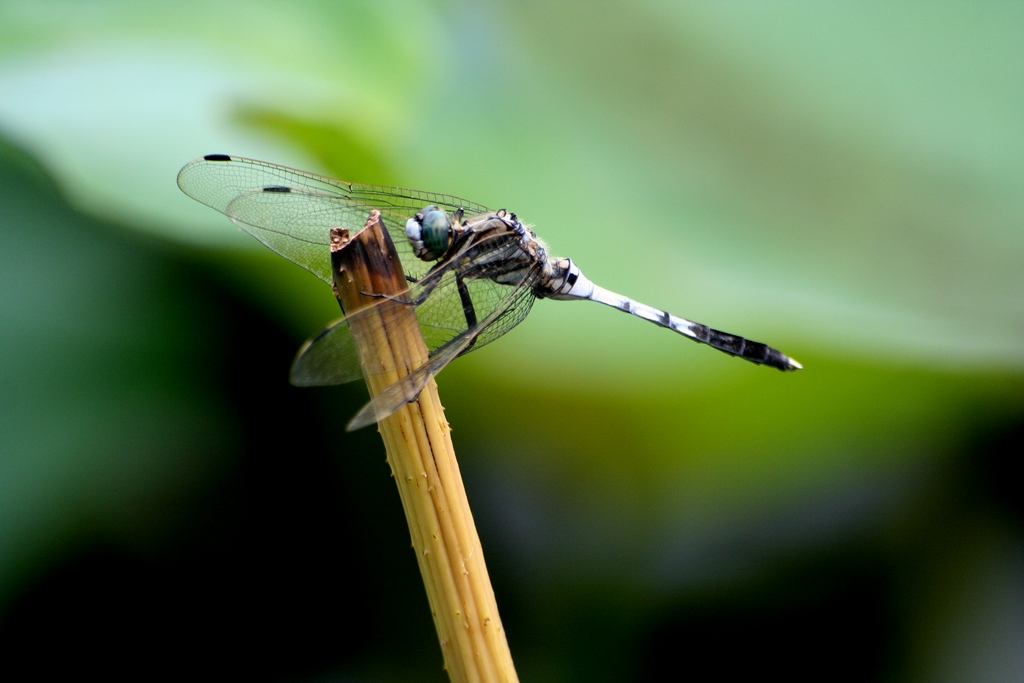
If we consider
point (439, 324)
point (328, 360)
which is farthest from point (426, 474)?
point (439, 324)

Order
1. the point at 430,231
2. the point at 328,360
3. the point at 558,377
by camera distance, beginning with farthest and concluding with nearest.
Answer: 1. the point at 558,377
2. the point at 430,231
3. the point at 328,360

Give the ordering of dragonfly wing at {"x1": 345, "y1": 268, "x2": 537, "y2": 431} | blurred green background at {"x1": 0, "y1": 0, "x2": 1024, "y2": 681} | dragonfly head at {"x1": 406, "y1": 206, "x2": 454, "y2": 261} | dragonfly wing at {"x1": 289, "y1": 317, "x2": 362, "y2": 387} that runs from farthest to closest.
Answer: blurred green background at {"x1": 0, "y1": 0, "x2": 1024, "y2": 681} → dragonfly head at {"x1": 406, "y1": 206, "x2": 454, "y2": 261} → dragonfly wing at {"x1": 289, "y1": 317, "x2": 362, "y2": 387} → dragonfly wing at {"x1": 345, "y1": 268, "x2": 537, "y2": 431}

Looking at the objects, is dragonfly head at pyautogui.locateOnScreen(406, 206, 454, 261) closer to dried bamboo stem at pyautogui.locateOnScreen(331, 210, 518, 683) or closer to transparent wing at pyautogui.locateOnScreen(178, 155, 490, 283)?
transparent wing at pyautogui.locateOnScreen(178, 155, 490, 283)

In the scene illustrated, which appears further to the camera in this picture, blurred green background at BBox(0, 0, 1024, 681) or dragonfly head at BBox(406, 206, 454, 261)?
blurred green background at BBox(0, 0, 1024, 681)

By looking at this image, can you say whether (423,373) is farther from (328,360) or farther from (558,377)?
(558,377)

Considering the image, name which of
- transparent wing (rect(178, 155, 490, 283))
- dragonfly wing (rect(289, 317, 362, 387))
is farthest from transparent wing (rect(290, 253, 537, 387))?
transparent wing (rect(178, 155, 490, 283))

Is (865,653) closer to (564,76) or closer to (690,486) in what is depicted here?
(690,486)
